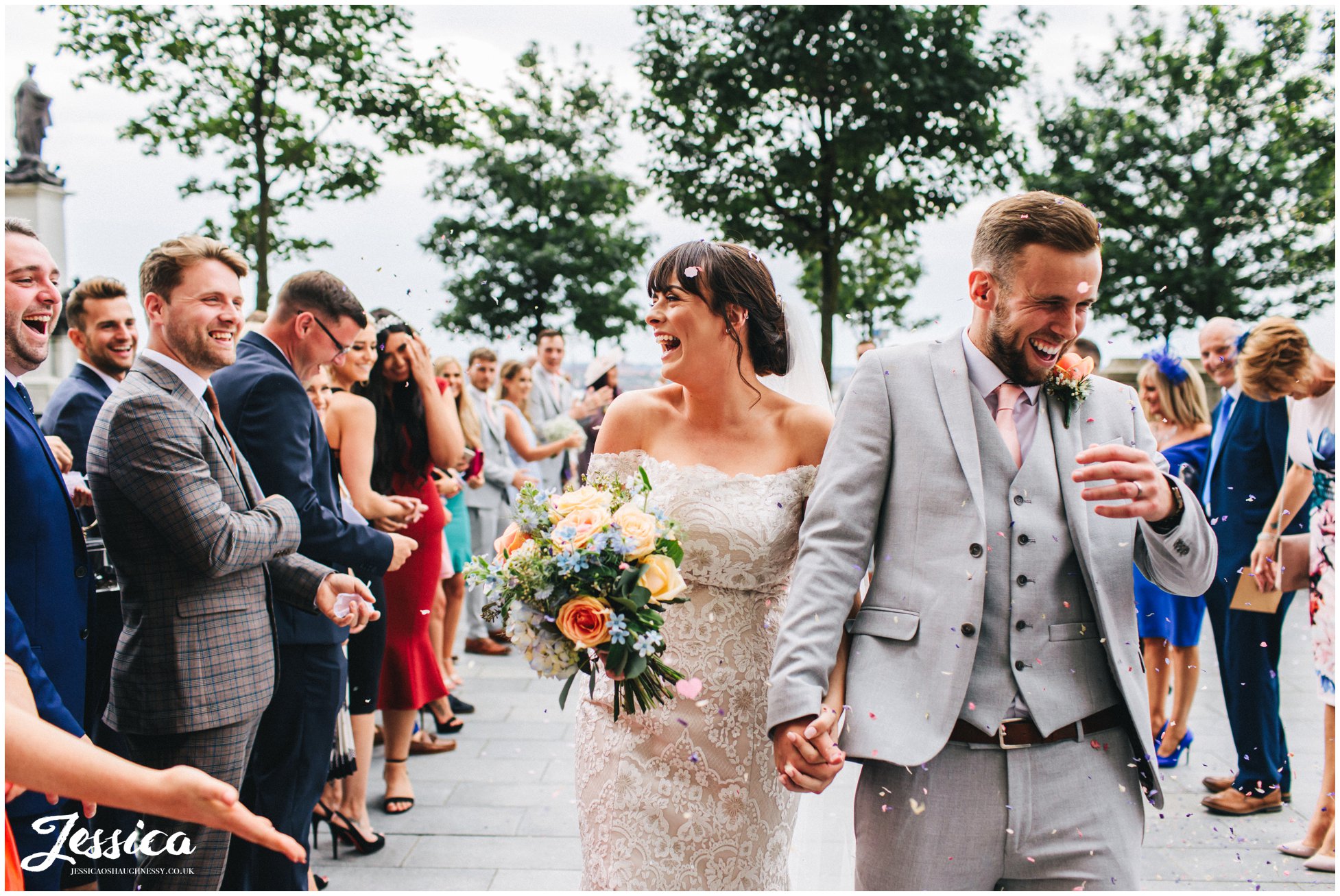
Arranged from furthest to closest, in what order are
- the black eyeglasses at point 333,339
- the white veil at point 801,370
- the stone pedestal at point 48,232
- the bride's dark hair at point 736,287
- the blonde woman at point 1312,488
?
the stone pedestal at point 48,232 → the blonde woman at point 1312,488 → the black eyeglasses at point 333,339 → the white veil at point 801,370 → the bride's dark hair at point 736,287

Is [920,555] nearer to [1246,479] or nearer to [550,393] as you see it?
[1246,479]

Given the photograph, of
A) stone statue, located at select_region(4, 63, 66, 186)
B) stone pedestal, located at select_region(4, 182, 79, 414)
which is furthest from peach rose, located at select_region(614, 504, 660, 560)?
stone statue, located at select_region(4, 63, 66, 186)

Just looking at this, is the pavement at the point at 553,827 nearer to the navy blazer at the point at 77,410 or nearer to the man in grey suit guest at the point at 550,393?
the navy blazer at the point at 77,410

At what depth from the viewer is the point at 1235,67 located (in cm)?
2270

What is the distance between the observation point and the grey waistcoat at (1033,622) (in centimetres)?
211

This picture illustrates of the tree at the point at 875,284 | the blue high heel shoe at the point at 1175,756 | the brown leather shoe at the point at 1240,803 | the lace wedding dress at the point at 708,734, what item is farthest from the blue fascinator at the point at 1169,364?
the tree at the point at 875,284

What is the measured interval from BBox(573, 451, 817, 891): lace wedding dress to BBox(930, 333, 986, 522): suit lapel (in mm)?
811

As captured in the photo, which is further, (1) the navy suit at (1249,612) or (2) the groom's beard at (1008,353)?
(1) the navy suit at (1249,612)

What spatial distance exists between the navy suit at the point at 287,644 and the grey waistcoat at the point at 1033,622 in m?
2.40

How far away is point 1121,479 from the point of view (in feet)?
6.59

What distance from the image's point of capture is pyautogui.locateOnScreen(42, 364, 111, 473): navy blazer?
4.14 m

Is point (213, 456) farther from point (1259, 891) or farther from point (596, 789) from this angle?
point (1259, 891)

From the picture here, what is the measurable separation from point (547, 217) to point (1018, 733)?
1091 inches

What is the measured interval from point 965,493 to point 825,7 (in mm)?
13166
